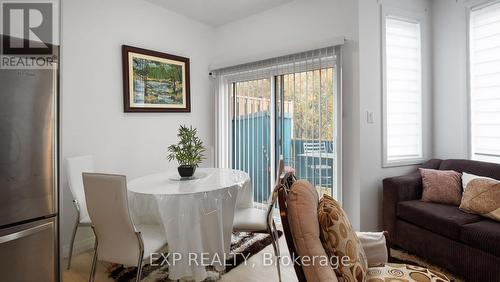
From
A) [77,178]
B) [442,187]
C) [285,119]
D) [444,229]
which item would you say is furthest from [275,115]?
[77,178]

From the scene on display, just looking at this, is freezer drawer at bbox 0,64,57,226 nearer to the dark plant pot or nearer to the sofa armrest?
the dark plant pot

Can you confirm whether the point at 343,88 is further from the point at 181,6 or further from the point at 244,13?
the point at 181,6

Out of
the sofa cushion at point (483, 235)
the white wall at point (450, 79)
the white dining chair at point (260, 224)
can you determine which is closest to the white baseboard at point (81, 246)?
the white dining chair at point (260, 224)

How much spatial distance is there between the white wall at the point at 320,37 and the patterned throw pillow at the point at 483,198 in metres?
0.87

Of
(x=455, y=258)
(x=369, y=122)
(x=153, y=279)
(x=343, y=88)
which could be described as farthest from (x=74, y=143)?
(x=455, y=258)

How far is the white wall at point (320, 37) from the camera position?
2730 mm

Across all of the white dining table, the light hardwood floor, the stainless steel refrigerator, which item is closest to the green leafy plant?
the white dining table

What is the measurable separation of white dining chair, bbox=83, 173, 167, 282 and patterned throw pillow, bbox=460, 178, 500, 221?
240 cm

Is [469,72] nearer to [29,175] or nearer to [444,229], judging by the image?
[444,229]

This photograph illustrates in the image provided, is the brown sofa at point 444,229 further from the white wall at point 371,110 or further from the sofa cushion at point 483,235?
the white wall at point 371,110

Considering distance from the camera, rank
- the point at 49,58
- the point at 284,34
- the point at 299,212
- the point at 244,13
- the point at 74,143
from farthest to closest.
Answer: the point at 244,13
the point at 284,34
the point at 74,143
the point at 49,58
the point at 299,212

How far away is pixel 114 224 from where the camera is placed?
5.57 feet

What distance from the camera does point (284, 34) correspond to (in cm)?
328

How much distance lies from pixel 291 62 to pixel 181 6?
5.03 ft
